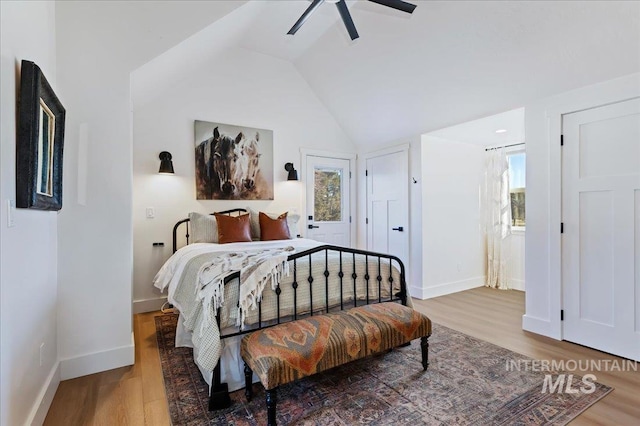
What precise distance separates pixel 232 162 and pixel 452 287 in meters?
3.56

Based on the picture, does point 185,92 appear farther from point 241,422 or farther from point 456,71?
point 241,422

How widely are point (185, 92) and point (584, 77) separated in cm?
409

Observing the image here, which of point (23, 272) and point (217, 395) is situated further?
point (217, 395)

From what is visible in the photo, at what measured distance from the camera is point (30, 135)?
1.47m

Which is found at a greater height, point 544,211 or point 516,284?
point 544,211

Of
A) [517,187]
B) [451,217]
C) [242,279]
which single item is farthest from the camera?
[517,187]

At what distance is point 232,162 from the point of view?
410 centimetres

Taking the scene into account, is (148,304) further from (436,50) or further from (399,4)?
(436,50)

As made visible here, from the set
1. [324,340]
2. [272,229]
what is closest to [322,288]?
[324,340]

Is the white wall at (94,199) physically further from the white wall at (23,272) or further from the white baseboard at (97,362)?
the white wall at (23,272)

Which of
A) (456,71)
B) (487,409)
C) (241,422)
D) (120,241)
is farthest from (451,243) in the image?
(120,241)

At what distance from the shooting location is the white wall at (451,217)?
13.9ft

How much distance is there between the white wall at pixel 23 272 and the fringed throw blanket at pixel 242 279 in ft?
2.66

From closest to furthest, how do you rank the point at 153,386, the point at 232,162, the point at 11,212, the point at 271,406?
the point at 11,212, the point at 271,406, the point at 153,386, the point at 232,162
